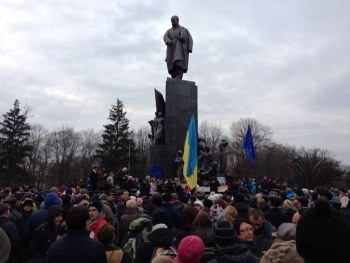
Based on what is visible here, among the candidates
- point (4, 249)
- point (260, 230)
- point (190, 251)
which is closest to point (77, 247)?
point (4, 249)

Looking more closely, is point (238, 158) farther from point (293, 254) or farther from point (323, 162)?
point (293, 254)

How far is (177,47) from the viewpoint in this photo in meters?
20.6

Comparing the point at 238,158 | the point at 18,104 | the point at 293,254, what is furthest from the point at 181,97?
the point at 238,158

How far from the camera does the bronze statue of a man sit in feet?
67.5

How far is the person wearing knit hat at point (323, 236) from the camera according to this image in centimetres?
177

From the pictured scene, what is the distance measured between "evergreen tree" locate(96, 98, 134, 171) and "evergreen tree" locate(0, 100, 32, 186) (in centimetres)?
1124

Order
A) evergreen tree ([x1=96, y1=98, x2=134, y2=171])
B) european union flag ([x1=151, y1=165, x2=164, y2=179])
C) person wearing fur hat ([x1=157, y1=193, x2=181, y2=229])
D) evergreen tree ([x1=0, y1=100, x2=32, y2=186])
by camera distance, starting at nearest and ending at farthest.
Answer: person wearing fur hat ([x1=157, y1=193, x2=181, y2=229]) → european union flag ([x1=151, y1=165, x2=164, y2=179]) → evergreen tree ([x1=0, y1=100, x2=32, y2=186]) → evergreen tree ([x1=96, y1=98, x2=134, y2=171])

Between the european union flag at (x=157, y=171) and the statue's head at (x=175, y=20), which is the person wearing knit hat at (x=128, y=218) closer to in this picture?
the european union flag at (x=157, y=171)

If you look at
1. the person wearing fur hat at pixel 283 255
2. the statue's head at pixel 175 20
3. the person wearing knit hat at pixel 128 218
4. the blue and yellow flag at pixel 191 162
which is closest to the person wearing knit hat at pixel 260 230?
the person wearing knit hat at pixel 128 218

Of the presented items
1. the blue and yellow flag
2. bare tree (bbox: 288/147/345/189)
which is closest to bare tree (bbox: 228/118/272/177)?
bare tree (bbox: 288/147/345/189)

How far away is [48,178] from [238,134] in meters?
35.3

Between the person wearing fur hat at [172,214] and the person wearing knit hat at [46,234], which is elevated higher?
the person wearing fur hat at [172,214]

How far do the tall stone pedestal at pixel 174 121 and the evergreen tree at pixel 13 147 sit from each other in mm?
28275

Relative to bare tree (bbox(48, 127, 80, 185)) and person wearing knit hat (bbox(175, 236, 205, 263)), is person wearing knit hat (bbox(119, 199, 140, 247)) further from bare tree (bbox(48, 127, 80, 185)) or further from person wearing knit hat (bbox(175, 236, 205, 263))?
bare tree (bbox(48, 127, 80, 185))
